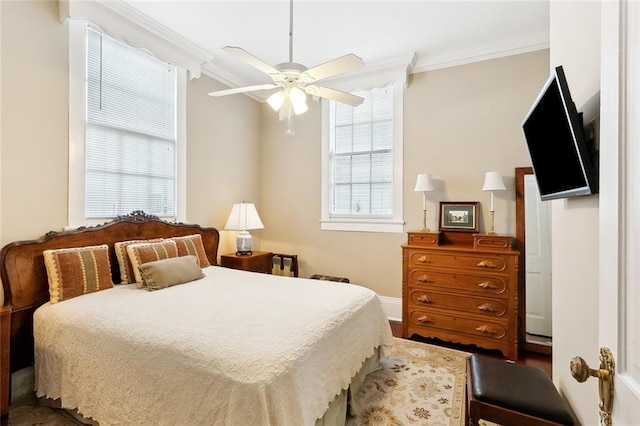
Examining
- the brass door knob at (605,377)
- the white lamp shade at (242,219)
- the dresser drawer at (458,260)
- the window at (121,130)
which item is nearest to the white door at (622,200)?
the brass door knob at (605,377)

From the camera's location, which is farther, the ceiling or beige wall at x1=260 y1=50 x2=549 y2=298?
beige wall at x1=260 y1=50 x2=549 y2=298

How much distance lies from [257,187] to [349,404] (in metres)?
3.26

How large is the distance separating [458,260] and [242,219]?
7.92 ft

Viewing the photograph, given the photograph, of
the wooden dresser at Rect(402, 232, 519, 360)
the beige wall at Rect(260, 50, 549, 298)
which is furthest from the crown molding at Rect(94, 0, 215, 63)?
the wooden dresser at Rect(402, 232, 519, 360)

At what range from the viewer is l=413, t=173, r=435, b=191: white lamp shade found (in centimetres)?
Answer: 331

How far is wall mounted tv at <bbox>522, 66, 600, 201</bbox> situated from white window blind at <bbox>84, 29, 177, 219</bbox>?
3189 mm

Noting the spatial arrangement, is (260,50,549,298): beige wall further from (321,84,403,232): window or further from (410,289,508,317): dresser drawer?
(410,289,508,317): dresser drawer

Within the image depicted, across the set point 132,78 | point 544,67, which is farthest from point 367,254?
point 132,78

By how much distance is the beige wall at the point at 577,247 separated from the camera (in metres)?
1.14

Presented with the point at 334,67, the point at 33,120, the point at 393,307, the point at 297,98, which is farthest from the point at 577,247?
the point at 33,120

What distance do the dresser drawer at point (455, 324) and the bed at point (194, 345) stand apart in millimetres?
787

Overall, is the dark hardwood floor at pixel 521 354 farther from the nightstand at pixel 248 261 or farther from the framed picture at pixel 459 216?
the nightstand at pixel 248 261

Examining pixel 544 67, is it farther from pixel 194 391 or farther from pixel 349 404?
pixel 194 391

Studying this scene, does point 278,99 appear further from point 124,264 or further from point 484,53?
point 484,53
